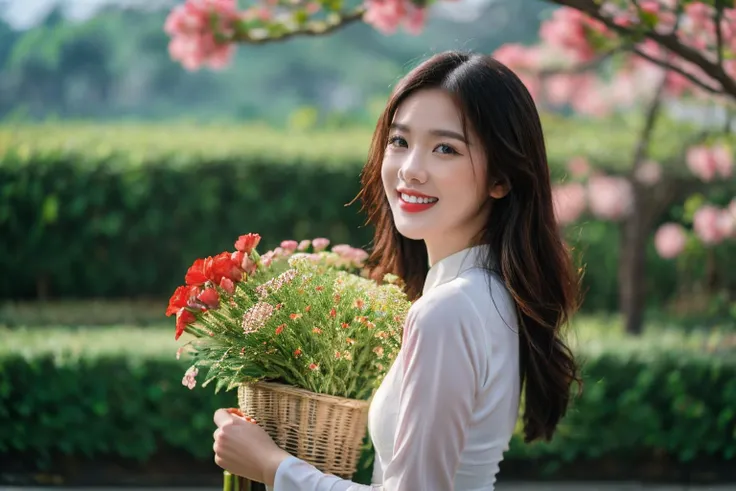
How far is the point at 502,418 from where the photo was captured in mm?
1673

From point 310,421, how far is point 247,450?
0.13 metres

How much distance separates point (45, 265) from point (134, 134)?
205 cm

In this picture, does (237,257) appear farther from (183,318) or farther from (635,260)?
(635,260)

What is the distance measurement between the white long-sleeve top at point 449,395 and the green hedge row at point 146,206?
4.77 metres

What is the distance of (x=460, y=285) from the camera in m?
1.59

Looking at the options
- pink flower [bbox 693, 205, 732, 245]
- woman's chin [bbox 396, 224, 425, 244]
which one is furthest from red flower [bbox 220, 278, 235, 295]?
pink flower [bbox 693, 205, 732, 245]

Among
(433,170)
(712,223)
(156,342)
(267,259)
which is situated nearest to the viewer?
(433,170)

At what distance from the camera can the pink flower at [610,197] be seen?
6141mm

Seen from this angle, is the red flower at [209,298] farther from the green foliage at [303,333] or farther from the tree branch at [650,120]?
the tree branch at [650,120]

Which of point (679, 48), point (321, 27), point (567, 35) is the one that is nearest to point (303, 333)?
point (679, 48)

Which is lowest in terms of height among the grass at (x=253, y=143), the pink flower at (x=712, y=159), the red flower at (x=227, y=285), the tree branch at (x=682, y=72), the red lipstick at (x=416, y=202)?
the grass at (x=253, y=143)

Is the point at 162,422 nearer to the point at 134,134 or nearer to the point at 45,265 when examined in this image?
the point at 45,265

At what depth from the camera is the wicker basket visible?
5.67ft

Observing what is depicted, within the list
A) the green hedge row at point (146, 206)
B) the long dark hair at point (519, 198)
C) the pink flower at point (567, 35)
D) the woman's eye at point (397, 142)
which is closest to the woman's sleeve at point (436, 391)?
the long dark hair at point (519, 198)
